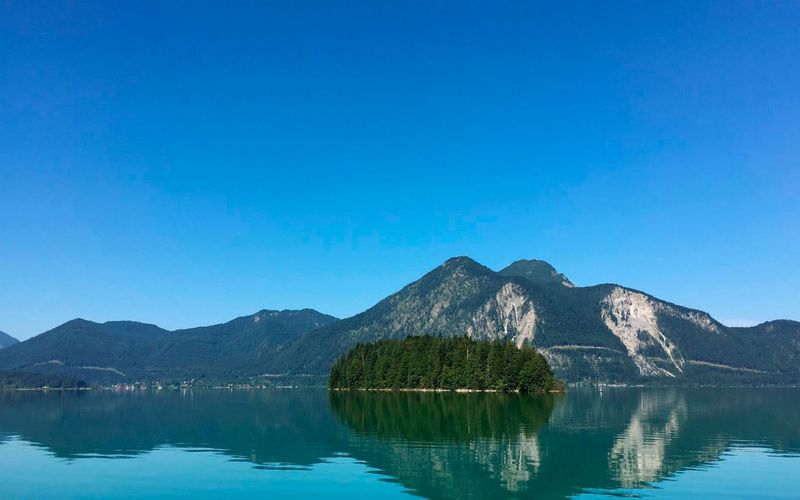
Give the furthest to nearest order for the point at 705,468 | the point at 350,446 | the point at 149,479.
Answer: the point at 350,446 → the point at 705,468 → the point at 149,479

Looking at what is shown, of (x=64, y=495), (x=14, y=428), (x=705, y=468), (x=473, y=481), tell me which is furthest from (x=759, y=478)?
(x=14, y=428)

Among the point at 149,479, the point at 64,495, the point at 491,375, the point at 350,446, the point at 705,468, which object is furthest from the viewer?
the point at 491,375

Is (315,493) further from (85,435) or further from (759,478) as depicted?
(85,435)

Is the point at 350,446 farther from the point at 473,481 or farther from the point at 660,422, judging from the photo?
the point at 660,422

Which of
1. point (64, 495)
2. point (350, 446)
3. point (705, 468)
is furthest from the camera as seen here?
point (350, 446)

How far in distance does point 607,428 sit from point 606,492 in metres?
48.1

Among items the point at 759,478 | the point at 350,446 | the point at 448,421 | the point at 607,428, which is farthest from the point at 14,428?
the point at 759,478

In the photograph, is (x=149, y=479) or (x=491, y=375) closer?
(x=149, y=479)

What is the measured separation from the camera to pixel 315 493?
129 feet

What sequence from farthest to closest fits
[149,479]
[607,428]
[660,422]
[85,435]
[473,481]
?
1. [660,422]
2. [607,428]
3. [85,435]
4. [149,479]
5. [473,481]

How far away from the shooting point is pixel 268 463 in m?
52.0

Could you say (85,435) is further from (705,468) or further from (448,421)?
(705,468)

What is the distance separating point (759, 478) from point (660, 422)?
53.4 metres

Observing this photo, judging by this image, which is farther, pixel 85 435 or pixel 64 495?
pixel 85 435
